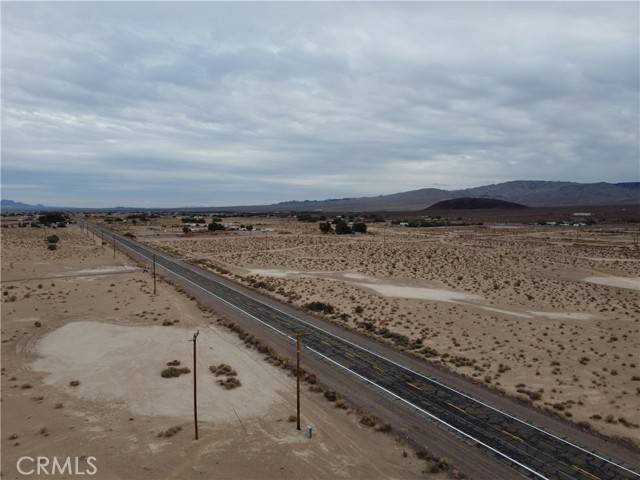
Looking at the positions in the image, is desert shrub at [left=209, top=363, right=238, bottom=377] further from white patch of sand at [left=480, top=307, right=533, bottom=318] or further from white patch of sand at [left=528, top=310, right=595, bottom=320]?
white patch of sand at [left=528, top=310, right=595, bottom=320]

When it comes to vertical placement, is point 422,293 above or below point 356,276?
below

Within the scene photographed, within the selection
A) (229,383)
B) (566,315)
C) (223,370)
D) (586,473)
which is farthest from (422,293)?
(586,473)

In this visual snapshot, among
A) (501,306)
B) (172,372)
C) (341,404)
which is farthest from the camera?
(501,306)

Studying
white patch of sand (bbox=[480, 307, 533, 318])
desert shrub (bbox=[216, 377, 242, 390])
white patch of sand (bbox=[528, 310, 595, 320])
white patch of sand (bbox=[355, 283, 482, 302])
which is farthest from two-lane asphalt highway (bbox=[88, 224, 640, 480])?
white patch of sand (bbox=[528, 310, 595, 320])

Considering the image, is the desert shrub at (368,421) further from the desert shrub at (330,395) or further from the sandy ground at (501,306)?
the sandy ground at (501,306)

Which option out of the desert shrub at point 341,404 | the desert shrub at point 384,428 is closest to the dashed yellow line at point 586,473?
the desert shrub at point 384,428

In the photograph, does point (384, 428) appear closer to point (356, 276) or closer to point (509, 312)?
point (509, 312)
